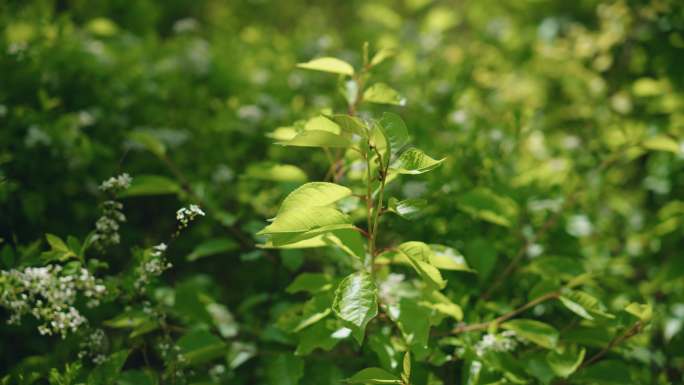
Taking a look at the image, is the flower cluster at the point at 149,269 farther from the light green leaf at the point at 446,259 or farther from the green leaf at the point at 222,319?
the light green leaf at the point at 446,259

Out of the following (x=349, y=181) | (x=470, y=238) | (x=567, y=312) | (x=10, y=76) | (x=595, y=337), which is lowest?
(x=567, y=312)

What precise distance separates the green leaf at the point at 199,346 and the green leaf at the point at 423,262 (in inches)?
23.1

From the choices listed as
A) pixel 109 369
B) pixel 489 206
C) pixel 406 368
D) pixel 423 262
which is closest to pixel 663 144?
pixel 489 206

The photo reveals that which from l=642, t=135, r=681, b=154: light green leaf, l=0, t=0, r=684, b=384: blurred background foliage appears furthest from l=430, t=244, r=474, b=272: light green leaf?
l=642, t=135, r=681, b=154: light green leaf

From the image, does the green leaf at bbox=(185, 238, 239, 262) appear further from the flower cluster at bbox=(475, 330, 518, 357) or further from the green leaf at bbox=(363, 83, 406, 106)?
the flower cluster at bbox=(475, 330, 518, 357)

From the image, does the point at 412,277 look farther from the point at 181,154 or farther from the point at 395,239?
the point at 181,154

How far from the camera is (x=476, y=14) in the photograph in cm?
315

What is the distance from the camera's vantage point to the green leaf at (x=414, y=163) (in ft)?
3.22

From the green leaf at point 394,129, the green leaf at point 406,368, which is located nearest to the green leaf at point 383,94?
the green leaf at point 394,129

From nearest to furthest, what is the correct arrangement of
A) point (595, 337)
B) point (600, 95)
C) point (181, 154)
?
point (595, 337), point (181, 154), point (600, 95)

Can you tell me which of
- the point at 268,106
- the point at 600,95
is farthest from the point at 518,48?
the point at 268,106

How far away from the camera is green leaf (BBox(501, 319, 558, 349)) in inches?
49.4

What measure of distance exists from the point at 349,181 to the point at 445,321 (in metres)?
0.55

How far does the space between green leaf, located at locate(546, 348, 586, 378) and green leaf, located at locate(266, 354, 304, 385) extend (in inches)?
24.6
